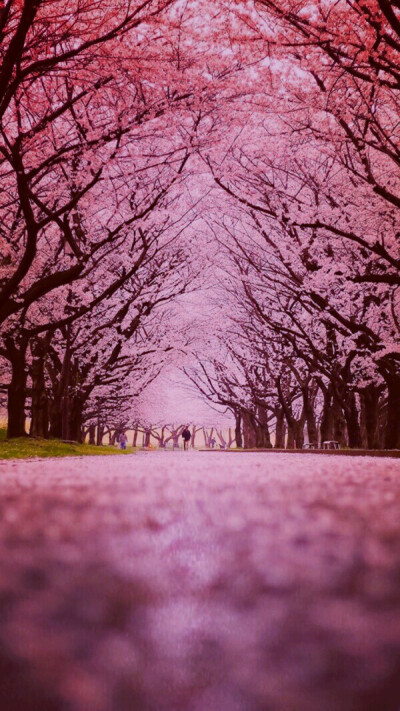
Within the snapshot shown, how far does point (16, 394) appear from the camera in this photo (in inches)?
816

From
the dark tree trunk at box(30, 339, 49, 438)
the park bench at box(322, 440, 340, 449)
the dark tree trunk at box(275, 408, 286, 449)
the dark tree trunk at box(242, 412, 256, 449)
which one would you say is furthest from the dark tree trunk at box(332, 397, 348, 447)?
the dark tree trunk at box(242, 412, 256, 449)

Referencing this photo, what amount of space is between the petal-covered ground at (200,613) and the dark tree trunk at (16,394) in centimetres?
1766

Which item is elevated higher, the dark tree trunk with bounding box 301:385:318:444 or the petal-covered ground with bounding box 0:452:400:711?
the dark tree trunk with bounding box 301:385:318:444

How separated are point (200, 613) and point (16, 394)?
20.0 meters

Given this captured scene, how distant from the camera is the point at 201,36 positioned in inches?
525

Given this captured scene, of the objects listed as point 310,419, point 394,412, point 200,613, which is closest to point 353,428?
point 310,419

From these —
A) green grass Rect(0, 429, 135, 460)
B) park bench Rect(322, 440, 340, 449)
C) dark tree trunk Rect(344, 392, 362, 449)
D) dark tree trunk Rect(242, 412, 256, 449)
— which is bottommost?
green grass Rect(0, 429, 135, 460)

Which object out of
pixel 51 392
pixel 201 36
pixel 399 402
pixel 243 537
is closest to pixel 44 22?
pixel 201 36

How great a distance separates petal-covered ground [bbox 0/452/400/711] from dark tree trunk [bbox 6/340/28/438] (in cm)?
1766

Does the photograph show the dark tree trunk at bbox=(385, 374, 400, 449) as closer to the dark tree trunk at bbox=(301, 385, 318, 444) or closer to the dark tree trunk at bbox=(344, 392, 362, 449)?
the dark tree trunk at bbox=(344, 392, 362, 449)

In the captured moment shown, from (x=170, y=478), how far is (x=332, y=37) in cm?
778

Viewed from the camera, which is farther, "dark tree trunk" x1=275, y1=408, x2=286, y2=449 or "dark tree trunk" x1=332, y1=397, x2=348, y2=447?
"dark tree trunk" x1=275, y1=408, x2=286, y2=449

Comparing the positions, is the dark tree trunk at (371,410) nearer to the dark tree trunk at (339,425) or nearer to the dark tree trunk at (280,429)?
the dark tree trunk at (339,425)

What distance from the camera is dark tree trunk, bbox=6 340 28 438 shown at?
20.6m
